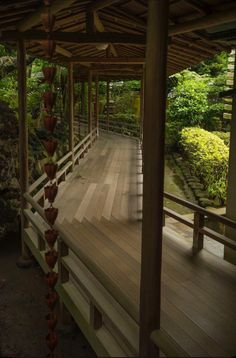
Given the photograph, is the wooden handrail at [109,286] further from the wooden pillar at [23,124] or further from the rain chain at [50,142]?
the wooden pillar at [23,124]

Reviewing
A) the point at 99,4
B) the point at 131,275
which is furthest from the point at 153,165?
the point at 99,4

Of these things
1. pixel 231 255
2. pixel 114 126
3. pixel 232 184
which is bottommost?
pixel 231 255

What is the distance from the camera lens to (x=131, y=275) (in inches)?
212

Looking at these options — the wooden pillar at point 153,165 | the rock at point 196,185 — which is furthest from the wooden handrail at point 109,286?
the rock at point 196,185

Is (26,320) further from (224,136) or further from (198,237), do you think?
(224,136)

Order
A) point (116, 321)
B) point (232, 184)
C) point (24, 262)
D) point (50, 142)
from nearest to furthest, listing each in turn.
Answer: point (50, 142)
point (116, 321)
point (232, 184)
point (24, 262)

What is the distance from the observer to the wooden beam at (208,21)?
16.9ft

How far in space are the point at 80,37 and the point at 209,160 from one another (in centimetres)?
1123

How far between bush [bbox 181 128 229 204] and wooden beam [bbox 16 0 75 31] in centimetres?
1169

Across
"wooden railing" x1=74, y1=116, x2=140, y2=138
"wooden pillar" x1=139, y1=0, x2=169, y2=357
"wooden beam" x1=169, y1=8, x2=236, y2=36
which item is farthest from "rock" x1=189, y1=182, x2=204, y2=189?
"wooden pillar" x1=139, y1=0, x2=169, y2=357

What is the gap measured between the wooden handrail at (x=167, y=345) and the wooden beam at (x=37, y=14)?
12.0 feet

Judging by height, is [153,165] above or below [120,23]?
below

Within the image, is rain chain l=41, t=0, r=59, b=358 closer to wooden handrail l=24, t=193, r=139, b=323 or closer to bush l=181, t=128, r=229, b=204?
wooden handrail l=24, t=193, r=139, b=323

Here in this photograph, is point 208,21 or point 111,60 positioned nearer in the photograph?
point 208,21
